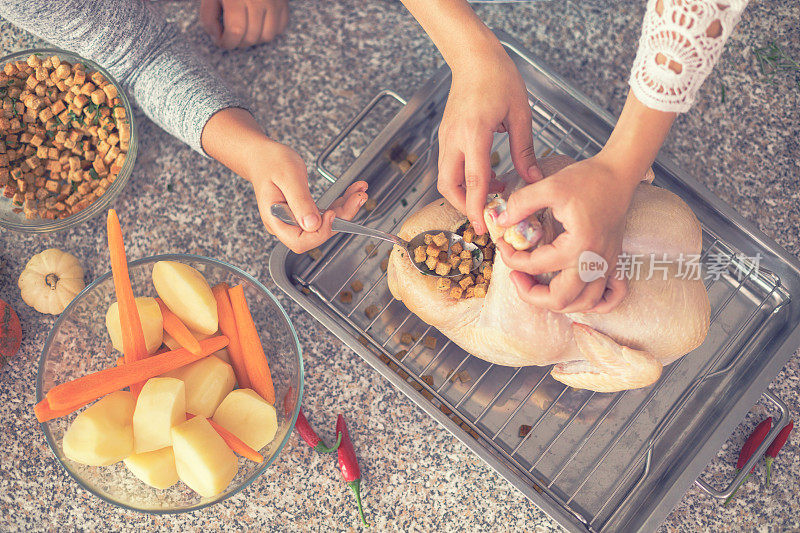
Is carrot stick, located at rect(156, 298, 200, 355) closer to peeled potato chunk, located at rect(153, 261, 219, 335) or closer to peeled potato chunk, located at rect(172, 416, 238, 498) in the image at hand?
peeled potato chunk, located at rect(153, 261, 219, 335)

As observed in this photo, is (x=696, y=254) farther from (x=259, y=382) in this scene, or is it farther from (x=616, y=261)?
(x=259, y=382)

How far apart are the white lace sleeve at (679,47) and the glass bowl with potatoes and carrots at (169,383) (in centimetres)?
69

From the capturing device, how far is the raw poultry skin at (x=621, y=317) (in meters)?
0.89

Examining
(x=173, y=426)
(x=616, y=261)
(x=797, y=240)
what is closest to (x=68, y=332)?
(x=173, y=426)

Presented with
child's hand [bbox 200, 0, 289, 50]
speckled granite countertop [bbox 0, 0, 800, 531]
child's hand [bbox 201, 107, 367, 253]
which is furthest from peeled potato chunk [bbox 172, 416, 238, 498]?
child's hand [bbox 200, 0, 289, 50]

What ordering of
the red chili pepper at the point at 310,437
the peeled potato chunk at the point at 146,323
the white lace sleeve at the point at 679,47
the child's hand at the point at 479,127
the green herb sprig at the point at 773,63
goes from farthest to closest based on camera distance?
the green herb sprig at the point at 773,63 → the red chili pepper at the point at 310,437 → the peeled potato chunk at the point at 146,323 → the child's hand at the point at 479,127 → the white lace sleeve at the point at 679,47

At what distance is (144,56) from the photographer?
106 cm

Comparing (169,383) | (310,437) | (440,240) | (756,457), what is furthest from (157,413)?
(756,457)

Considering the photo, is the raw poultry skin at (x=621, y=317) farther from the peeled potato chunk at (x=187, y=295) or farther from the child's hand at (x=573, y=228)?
the peeled potato chunk at (x=187, y=295)

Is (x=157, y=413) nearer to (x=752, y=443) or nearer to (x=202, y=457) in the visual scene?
(x=202, y=457)

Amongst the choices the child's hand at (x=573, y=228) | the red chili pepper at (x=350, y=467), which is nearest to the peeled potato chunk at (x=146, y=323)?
the red chili pepper at (x=350, y=467)

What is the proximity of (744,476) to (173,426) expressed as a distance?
38.6 inches

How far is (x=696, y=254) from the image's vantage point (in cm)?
92

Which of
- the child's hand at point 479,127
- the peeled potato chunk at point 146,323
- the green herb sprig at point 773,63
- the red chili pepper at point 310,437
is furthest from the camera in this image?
the green herb sprig at point 773,63
